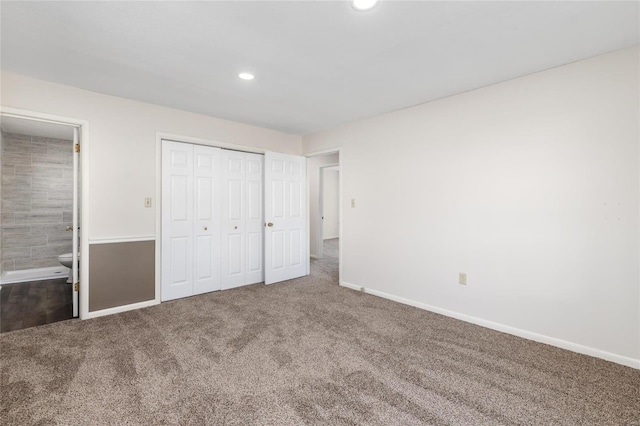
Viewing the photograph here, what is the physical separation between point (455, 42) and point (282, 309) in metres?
3.02

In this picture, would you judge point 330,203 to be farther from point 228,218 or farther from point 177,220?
point 177,220

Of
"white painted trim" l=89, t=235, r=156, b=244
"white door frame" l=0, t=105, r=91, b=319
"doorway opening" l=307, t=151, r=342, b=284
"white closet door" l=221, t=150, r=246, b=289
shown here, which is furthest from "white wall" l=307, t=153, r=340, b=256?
"white door frame" l=0, t=105, r=91, b=319

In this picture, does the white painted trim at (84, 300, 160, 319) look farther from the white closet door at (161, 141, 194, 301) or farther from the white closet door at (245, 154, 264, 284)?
the white closet door at (245, 154, 264, 284)

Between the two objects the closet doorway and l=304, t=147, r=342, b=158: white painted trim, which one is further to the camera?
l=304, t=147, r=342, b=158: white painted trim

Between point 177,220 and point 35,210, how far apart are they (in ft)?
10.4

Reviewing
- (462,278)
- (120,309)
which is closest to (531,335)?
(462,278)

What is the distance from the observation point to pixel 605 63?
2.26 meters

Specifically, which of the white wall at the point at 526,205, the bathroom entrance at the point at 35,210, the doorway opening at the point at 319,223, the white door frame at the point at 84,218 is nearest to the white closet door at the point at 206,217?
the white door frame at the point at 84,218

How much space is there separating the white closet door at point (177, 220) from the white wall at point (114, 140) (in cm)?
→ 16

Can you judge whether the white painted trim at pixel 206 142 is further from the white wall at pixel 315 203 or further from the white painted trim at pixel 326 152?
the white wall at pixel 315 203

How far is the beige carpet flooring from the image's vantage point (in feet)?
5.41

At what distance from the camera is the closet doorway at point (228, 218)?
3.62 m

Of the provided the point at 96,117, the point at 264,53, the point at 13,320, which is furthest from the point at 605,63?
the point at 13,320

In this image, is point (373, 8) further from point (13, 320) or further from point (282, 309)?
point (13, 320)
